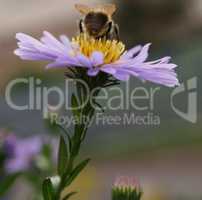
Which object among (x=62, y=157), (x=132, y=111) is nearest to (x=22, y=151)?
(x=62, y=157)

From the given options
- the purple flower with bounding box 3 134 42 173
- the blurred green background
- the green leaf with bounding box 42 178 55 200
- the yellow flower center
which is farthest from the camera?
the blurred green background

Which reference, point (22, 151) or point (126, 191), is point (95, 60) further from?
point (22, 151)

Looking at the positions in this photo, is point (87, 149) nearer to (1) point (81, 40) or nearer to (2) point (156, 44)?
(2) point (156, 44)

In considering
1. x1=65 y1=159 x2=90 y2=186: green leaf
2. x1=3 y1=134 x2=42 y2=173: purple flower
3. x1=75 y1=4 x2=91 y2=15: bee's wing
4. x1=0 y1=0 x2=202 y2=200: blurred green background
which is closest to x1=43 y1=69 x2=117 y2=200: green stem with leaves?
x1=65 y1=159 x2=90 y2=186: green leaf

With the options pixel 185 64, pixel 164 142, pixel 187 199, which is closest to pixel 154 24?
pixel 185 64

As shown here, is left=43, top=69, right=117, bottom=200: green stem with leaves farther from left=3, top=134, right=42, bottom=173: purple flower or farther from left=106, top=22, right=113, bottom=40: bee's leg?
left=3, top=134, right=42, bottom=173: purple flower

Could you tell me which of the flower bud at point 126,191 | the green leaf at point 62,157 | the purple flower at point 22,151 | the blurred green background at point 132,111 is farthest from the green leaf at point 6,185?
the blurred green background at point 132,111

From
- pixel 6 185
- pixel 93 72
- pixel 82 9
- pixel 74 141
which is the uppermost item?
→ pixel 82 9
